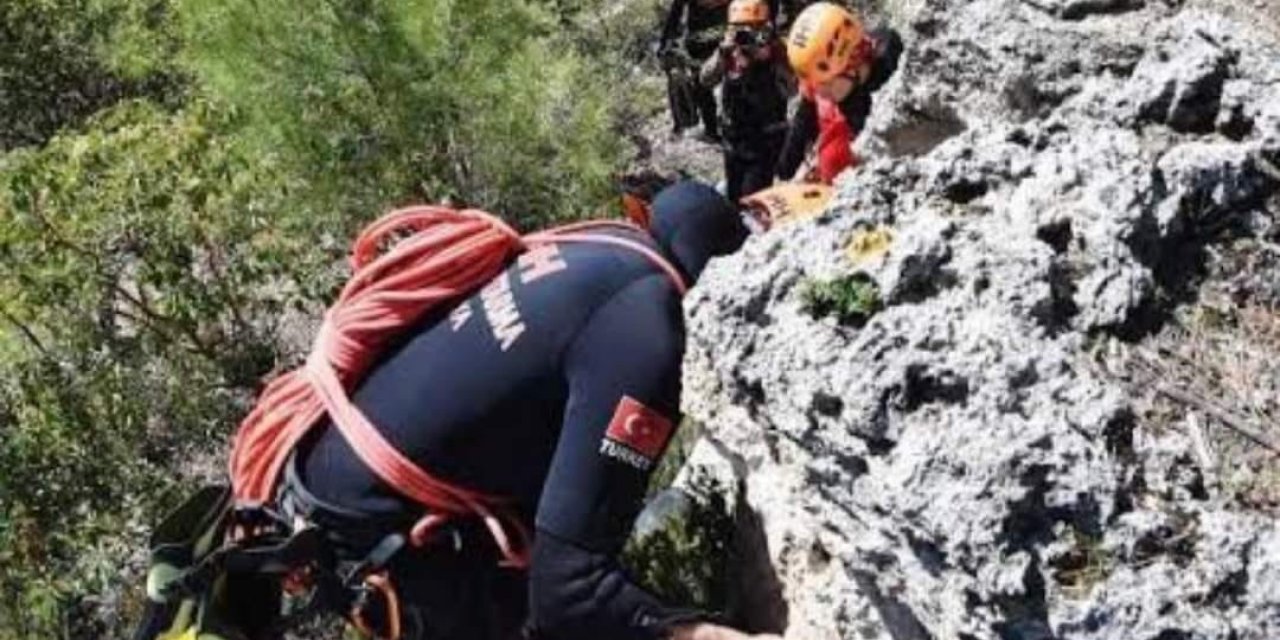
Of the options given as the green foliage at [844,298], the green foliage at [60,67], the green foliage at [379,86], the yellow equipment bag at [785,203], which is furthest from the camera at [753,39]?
the green foliage at [844,298]

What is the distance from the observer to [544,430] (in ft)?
10.0

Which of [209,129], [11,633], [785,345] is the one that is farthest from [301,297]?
[785,345]

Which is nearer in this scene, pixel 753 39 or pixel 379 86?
pixel 379 86

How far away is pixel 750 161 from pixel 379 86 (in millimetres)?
2323

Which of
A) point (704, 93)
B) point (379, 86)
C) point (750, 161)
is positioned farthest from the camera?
point (704, 93)

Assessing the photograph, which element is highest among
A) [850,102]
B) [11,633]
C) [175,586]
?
[175,586]

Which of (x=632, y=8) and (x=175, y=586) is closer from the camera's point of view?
(x=175, y=586)

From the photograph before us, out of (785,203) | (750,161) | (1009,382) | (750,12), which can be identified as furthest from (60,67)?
(1009,382)

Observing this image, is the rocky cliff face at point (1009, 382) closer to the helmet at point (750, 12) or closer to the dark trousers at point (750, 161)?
the dark trousers at point (750, 161)

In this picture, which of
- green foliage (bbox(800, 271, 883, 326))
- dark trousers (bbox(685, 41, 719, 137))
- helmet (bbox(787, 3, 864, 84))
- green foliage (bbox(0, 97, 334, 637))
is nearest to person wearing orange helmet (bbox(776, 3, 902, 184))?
helmet (bbox(787, 3, 864, 84))

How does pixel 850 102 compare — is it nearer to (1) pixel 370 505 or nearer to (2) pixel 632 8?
(1) pixel 370 505

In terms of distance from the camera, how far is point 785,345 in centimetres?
267

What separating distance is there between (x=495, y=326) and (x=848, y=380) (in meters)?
0.77

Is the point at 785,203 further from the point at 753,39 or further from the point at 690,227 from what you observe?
the point at 753,39
